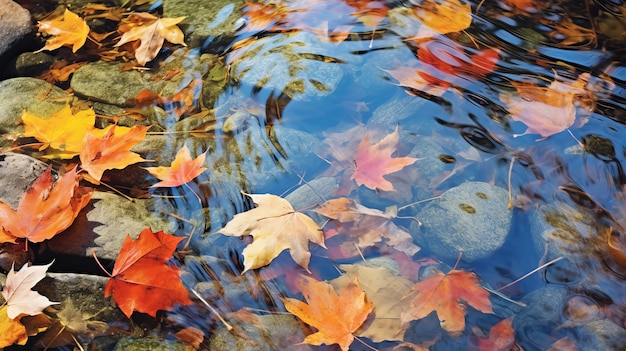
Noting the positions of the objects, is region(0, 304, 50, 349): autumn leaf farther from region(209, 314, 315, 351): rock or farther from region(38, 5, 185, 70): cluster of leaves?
region(38, 5, 185, 70): cluster of leaves

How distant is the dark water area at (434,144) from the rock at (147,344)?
8cm

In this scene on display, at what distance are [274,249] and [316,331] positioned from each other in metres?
0.35

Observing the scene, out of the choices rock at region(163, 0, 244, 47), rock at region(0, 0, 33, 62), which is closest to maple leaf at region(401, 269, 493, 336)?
rock at region(163, 0, 244, 47)

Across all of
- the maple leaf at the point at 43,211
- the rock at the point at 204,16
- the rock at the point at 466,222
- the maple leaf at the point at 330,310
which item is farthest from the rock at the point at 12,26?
the rock at the point at 466,222

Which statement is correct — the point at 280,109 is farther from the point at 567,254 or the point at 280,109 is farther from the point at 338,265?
the point at 567,254

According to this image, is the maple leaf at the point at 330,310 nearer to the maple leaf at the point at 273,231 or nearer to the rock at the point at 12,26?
the maple leaf at the point at 273,231

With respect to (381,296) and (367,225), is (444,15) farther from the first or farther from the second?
(381,296)

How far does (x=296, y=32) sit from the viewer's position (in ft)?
9.60

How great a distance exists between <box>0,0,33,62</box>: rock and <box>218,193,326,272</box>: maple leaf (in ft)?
6.24

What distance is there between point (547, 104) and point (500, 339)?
124cm

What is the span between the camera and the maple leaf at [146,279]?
1.88 m

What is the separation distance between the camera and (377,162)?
2309mm

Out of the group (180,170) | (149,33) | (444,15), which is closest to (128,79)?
(149,33)

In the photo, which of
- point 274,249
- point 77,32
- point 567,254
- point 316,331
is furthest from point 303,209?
point 77,32
